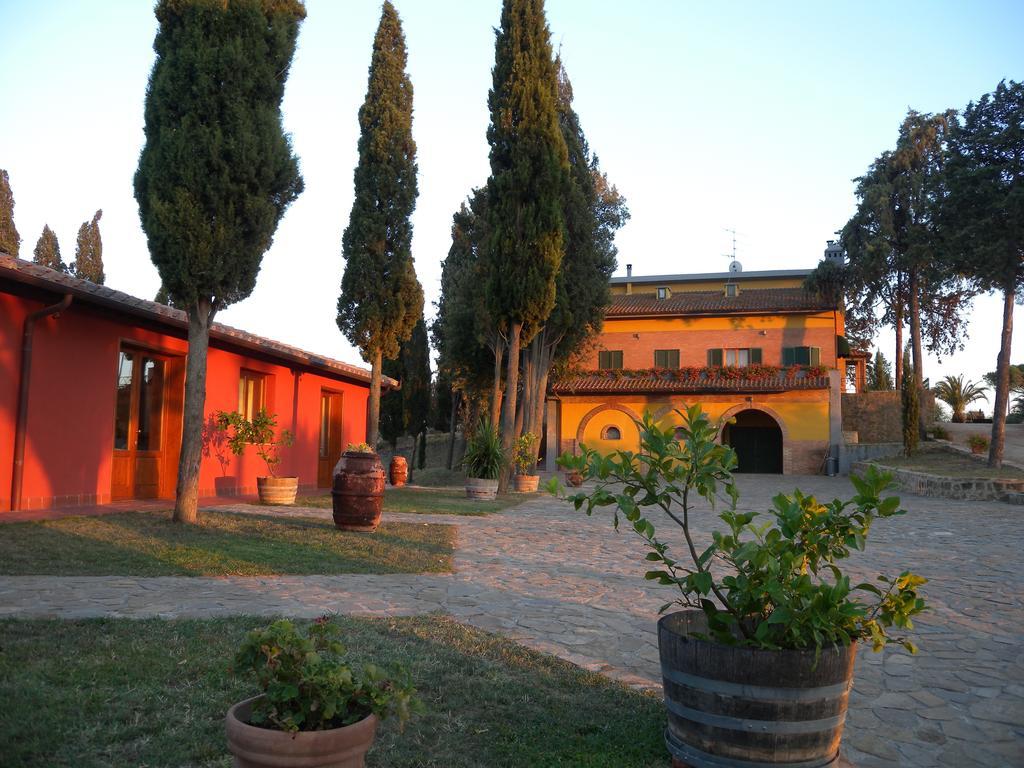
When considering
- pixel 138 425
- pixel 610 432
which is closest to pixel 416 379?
pixel 610 432

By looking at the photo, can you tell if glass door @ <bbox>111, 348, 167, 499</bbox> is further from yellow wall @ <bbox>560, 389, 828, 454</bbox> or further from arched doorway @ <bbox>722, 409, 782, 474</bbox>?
arched doorway @ <bbox>722, 409, 782, 474</bbox>

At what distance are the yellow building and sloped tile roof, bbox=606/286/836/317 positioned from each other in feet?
0.15

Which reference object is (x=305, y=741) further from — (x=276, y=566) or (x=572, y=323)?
(x=572, y=323)

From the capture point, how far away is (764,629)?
2529 millimetres

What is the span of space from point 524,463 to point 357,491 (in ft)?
35.7

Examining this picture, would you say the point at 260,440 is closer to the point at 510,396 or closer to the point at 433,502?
the point at 433,502

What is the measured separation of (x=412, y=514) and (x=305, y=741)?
10.3m

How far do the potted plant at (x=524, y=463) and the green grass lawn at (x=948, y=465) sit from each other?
399 inches

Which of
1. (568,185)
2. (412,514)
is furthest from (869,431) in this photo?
(412,514)

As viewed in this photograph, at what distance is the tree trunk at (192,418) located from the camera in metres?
9.08

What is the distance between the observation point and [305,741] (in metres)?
2.16

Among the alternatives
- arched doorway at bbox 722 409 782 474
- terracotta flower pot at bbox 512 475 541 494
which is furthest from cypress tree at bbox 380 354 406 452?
arched doorway at bbox 722 409 782 474

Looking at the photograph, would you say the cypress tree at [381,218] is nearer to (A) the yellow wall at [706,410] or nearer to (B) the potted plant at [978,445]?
(A) the yellow wall at [706,410]

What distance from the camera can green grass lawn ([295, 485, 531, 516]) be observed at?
42.6ft
